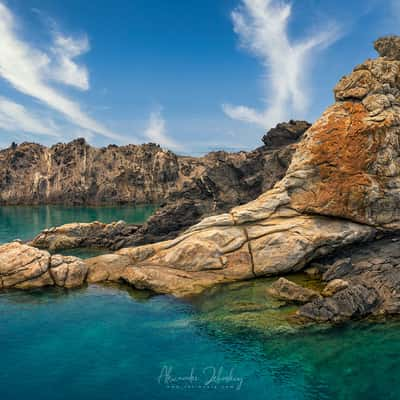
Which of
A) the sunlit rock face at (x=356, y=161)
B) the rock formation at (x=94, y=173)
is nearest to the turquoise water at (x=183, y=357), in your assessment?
the sunlit rock face at (x=356, y=161)

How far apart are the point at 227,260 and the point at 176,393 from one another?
1569 centimetres

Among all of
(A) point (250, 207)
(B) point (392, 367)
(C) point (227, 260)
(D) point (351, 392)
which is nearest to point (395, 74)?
(A) point (250, 207)

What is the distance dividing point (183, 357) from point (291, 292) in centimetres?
1018

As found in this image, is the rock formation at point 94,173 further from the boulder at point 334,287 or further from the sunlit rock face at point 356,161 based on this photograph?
the boulder at point 334,287

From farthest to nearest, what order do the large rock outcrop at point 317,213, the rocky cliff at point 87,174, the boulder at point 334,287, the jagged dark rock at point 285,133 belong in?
the rocky cliff at point 87,174
the jagged dark rock at point 285,133
the large rock outcrop at point 317,213
the boulder at point 334,287

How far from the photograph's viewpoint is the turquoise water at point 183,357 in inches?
658

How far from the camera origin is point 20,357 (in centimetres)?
2009

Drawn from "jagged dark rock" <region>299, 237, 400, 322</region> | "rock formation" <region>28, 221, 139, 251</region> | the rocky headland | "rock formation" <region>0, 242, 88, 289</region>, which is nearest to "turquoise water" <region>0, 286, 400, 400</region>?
"jagged dark rock" <region>299, 237, 400, 322</region>

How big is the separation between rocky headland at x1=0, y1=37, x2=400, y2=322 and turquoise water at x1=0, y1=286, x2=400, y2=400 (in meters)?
6.18

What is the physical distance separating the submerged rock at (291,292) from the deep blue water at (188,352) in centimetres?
86

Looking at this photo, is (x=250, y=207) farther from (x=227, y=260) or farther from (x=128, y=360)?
(x=128, y=360)

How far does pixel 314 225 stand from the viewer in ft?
106

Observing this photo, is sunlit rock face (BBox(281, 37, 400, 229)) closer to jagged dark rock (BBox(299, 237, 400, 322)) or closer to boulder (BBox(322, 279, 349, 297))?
jagged dark rock (BBox(299, 237, 400, 322))

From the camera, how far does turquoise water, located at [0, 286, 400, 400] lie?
54.8ft
